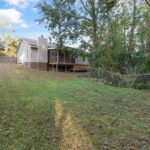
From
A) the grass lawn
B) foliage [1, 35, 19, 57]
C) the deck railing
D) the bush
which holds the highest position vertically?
foliage [1, 35, 19, 57]

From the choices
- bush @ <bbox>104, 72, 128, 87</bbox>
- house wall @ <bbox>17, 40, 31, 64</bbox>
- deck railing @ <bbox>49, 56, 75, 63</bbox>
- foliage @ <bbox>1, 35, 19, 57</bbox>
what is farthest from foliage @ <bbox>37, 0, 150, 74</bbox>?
foliage @ <bbox>1, 35, 19, 57</bbox>

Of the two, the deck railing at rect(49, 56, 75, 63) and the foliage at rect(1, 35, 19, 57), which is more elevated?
the foliage at rect(1, 35, 19, 57)

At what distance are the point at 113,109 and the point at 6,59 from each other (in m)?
37.0

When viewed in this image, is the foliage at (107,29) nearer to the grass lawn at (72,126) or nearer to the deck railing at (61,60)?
the deck railing at (61,60)

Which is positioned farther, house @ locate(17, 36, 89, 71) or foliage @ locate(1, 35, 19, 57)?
foliage @ locate(1, 35, 19, 57)

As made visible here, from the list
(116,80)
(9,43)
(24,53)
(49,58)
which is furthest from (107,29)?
(9,43)

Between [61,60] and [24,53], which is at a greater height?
[24,53]

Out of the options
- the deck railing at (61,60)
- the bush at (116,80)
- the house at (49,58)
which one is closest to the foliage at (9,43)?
the house at (49,58)

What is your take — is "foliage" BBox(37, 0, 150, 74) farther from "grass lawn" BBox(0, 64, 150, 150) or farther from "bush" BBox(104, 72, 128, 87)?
"grass lawn" BBox(0, 64, 150, 150)

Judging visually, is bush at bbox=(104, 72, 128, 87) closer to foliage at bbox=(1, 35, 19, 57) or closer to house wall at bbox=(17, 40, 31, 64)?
house wall at bbox=(17, 40, 31, 64)

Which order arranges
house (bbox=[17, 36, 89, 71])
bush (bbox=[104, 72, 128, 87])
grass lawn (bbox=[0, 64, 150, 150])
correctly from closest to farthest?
grass lawn (bbox=[0, 64, 150, 150]) → bush (bbox=[104, 72, 128, 87]) → house (bbox=[17, 36, 89, 71])

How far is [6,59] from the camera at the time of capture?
4238 cm

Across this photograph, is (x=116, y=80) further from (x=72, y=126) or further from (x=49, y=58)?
(x=49, y=58)

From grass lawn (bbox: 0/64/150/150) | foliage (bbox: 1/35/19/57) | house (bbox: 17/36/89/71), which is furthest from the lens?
foliage (bbox: 1/35/19/57)
